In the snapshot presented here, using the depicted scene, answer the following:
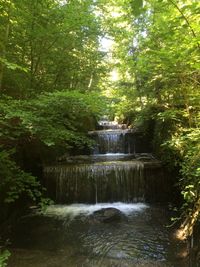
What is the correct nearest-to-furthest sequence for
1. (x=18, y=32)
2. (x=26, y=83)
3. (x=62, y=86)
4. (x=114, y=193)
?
(x=18, y=32) < (x=26, y=83) < (x=62, y=86) < (x=114, y=193)

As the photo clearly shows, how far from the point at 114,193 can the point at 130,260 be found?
3.55m

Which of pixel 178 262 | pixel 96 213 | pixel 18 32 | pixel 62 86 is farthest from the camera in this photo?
pixel 62 86

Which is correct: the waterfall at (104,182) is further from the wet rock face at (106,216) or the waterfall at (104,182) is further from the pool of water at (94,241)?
the wet rock face at (106,216)

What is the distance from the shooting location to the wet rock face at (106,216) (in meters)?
6.46

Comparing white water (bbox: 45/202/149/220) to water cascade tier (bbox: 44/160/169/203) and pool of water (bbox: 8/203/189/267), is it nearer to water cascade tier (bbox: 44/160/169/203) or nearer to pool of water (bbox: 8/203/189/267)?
pool of water (bbox: 8/203/189/267)

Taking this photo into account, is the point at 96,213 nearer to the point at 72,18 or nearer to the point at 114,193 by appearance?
the point at 114,193

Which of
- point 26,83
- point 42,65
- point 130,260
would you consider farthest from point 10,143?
point 130,260

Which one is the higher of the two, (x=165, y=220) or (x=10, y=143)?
(x=10, y=143)

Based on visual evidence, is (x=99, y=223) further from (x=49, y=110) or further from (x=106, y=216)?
(x=49, y=110)

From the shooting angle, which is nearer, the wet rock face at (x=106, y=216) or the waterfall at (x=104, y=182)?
the wet rock face at (x=106, y=216)

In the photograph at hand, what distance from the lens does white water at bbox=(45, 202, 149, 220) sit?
7131mm

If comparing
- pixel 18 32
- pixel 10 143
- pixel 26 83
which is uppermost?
pixel 18 32

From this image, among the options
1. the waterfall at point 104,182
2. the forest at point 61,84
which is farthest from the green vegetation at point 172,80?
the waterfall at point 104,182

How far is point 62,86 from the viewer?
740 cm
